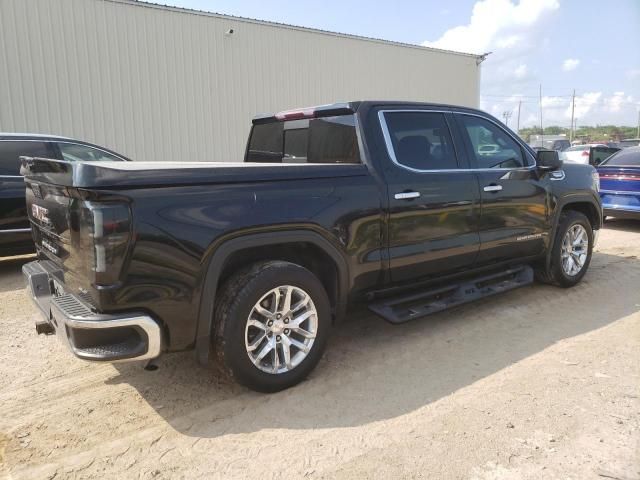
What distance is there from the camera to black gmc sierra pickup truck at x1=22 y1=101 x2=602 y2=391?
2691mm

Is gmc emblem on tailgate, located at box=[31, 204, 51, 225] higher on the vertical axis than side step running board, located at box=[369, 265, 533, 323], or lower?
higher

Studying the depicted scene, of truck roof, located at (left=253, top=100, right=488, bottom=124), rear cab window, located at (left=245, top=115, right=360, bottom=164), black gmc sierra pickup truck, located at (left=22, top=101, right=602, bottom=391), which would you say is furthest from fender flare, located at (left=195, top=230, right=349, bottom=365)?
truck roof, located at (left=253, top=100, right=488, bottom=124)

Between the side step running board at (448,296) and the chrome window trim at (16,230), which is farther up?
the chrome window trim at (16,230)

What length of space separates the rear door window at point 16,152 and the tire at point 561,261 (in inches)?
239

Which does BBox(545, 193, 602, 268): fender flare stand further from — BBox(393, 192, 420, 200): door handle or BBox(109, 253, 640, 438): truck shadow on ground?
BBox(393, 192, 420, 200): door handle

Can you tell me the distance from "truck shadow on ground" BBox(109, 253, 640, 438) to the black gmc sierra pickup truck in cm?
23

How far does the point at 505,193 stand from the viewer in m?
4.61

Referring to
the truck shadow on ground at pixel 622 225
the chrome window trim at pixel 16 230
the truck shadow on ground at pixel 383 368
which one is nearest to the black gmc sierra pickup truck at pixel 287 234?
the truck shadow on ground at pixel 383 368

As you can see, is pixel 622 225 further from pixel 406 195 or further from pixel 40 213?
pixel 40 213

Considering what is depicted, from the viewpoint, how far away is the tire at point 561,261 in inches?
209

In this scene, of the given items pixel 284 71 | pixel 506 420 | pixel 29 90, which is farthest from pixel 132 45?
pixel 506 420

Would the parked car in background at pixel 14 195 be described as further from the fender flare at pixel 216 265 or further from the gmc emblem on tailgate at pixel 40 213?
the fender flare at pixel 216 265

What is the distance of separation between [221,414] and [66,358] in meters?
1.54

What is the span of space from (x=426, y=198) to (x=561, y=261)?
227cm
